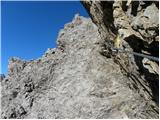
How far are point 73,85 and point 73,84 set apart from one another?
17 cm

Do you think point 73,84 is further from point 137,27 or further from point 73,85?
point 137,27

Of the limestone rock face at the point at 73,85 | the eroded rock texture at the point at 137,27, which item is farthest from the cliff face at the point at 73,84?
the eroded rock texture at the point at 137,27

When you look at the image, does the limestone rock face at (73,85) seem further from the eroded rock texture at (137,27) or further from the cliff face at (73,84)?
the eroded rock texture at (137,27)

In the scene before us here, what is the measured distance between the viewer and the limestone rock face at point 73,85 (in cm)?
3941

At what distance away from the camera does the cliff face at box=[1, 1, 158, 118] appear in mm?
39344

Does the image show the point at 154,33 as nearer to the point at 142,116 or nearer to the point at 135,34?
the point at 135,34

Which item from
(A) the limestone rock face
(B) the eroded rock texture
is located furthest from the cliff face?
(B) the eroded rock texture

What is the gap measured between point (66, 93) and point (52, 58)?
8.11m

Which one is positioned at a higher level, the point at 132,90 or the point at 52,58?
the point at 52,58

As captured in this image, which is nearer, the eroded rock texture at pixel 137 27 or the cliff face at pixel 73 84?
the eroded rock texture at pixel 137 27

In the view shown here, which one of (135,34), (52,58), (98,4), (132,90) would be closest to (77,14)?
(52,58)

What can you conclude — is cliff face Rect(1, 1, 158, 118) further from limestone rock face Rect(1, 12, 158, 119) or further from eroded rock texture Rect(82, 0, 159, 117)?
eroded rock texture Rect(82, 0, 159, 117)

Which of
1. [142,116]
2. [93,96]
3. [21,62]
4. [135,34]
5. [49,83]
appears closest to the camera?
[135,34]

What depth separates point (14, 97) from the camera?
48.1 metres
